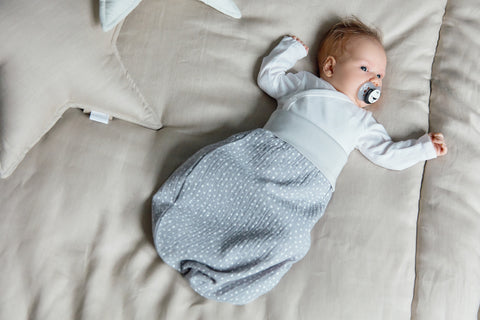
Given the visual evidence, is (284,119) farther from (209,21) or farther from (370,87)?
(209,21)

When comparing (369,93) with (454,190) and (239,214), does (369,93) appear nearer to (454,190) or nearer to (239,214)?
(454,190)

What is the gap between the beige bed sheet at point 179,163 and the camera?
1039 mm

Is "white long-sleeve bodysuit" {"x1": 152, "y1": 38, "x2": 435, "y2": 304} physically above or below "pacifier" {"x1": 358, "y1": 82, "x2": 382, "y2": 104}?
below

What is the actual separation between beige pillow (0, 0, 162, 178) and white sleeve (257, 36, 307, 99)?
0.37 metres

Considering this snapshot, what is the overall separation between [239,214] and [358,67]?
524 millimetres

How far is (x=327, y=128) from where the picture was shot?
3.89ft

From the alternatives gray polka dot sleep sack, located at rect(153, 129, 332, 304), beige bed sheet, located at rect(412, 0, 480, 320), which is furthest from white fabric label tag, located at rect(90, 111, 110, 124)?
beige bed sheet, located at rect(412, 0, 480, 320)

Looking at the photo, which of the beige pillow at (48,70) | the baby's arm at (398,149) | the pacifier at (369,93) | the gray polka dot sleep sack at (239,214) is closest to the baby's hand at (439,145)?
the baby's arm at (398,149)

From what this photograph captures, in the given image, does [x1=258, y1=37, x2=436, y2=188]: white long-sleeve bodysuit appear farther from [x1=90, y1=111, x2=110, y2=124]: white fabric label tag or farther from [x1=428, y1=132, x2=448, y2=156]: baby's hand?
[x1=90, y1=111, x2=110, y2=124]: white fabric label tag

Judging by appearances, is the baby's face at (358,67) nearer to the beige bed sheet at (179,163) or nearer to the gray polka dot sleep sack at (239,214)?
the beige bed sheet at (179,163)

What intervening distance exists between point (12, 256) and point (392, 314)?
88 cm

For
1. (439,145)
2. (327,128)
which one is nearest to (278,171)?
(327,128)

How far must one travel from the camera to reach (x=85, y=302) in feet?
3.34

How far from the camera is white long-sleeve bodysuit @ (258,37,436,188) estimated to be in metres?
1.17
